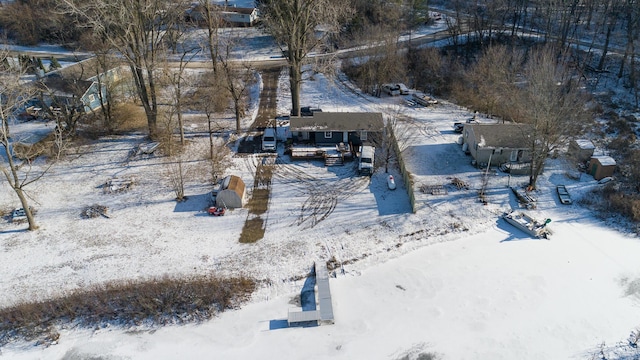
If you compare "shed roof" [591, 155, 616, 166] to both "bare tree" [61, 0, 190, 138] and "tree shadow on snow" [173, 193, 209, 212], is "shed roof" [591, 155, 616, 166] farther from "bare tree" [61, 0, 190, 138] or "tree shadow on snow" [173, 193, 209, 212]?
"bare tree" [61, 0, 190, 138]

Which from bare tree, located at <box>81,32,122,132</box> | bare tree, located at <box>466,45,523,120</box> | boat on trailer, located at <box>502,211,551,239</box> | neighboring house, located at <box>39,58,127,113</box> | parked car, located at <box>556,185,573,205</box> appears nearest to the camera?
boat on trailer, located at <box>502,211,551,239</box>

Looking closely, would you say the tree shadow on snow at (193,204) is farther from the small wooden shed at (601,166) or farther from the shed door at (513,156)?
the small wooden shed at (601,166)

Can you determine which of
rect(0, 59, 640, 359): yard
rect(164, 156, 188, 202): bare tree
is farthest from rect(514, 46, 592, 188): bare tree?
rect(164, 156, 188, 202): bare tree

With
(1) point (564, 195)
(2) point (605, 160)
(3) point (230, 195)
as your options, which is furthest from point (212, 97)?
(2) point (605, 160)

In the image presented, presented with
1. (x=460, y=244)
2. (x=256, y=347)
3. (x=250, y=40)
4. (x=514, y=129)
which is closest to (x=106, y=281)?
(x=256, y=347)

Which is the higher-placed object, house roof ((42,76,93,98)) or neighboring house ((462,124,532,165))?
house roof ((42,76,93,98))

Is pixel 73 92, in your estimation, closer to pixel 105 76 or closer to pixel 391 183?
pixel 105 76

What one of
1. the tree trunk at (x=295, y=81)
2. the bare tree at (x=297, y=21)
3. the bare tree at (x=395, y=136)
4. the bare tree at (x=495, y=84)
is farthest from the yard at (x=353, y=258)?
the bare tree at (x=495, y=84)
